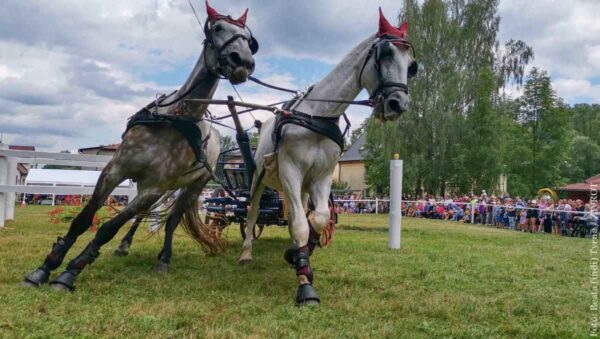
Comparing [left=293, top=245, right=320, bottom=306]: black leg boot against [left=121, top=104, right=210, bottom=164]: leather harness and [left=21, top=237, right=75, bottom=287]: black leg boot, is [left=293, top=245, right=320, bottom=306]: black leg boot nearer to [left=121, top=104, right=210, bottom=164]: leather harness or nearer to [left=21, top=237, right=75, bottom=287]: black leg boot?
[left=121, top=104, right=210, bottom=164]: leather harness

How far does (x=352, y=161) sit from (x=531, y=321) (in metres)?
51.2

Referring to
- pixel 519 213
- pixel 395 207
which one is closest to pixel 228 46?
pixel 395 207

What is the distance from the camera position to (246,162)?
629cm

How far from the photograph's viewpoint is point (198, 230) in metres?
6.39

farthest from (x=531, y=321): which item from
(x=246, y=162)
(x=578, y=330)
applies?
(x=246, y=162)

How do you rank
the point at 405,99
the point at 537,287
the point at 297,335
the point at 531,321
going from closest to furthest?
the point at 297,335 → the point at 531,321 → the point at 405,99 → the point at 537,287

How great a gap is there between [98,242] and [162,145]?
104 centimetres

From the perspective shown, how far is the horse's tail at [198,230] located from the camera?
6301 millimetres

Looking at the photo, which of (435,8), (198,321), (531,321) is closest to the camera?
(198,321)

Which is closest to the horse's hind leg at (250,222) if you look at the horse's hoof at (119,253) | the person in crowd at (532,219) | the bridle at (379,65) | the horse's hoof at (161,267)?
the horse's hoof at (161,267)

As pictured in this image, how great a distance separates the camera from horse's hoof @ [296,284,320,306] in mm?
3980

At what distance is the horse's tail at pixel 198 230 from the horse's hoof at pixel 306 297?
251 cm

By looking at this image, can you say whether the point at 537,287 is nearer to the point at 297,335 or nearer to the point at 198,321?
the point at 297,335

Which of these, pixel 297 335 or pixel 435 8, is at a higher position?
pixel 435 8
